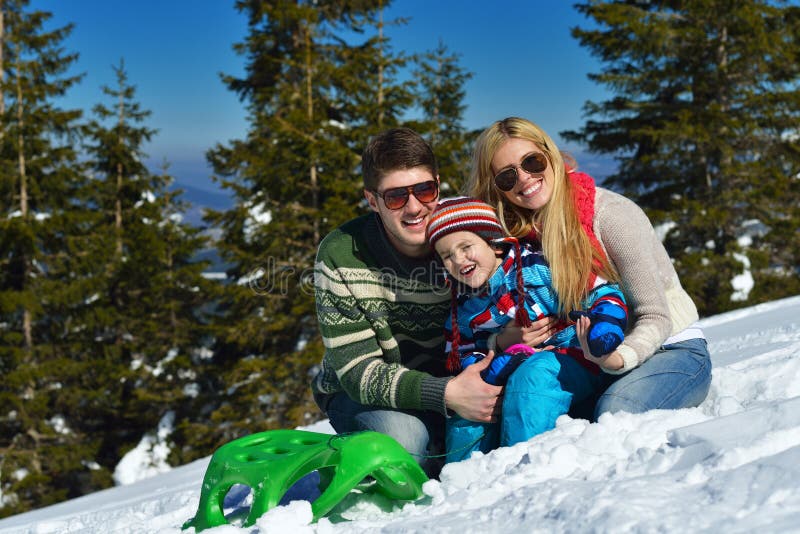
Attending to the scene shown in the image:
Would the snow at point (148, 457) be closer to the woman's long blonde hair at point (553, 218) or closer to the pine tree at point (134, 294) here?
the pine tree at point (134, 294)

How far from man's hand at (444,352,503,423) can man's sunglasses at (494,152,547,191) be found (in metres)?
0.78

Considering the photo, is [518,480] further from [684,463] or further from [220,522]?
[220,522]

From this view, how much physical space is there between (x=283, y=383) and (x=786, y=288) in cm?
1065

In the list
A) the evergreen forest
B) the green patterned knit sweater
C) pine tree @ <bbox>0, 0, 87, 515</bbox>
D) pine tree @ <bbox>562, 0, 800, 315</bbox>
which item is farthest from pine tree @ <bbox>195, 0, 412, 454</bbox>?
the green patterned knit sweater

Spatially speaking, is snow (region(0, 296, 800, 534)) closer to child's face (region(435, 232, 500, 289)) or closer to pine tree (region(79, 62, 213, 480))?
child's face (region(435, 232, 500, 289))

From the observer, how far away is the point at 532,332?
9.04 ft

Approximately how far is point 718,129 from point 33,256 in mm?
14709

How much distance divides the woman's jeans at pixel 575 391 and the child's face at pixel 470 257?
1.31 ft

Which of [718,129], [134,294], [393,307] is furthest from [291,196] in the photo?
[393,307]

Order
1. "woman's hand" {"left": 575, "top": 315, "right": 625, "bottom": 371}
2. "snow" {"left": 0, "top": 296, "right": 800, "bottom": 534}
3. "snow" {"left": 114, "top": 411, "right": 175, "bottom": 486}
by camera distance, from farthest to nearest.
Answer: "snow" {"left": 114, "top": 411, "right": 175, "bottom": 486}
"woman's hand" {"left": 575, "top": 315, "right": 625, "bottom": 371}
"snow" {"left": 0, "top": 296, "right": 800, "bottom": 534}

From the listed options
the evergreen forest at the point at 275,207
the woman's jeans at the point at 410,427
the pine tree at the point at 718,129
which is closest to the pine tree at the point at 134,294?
the evergreen forest at the point at 275,207

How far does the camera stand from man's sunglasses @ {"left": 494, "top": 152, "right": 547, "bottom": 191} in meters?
2.82

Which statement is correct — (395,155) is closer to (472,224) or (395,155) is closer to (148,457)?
(472,224)

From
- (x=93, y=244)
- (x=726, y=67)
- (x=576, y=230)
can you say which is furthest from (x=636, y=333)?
(x=93, y=244)
